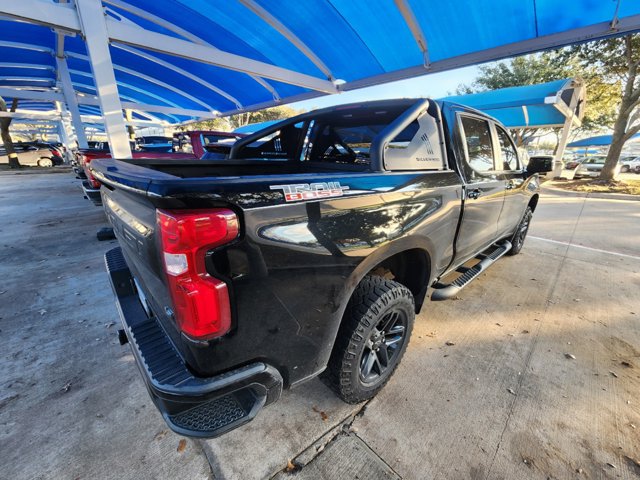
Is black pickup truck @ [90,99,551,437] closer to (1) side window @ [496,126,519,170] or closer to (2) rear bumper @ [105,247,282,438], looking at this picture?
(2) rear bumper @ [105,247,282,438]

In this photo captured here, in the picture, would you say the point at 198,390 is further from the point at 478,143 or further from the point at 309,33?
the point at 309,33

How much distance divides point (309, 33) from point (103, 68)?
4.21 m

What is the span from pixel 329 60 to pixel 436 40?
275 cm

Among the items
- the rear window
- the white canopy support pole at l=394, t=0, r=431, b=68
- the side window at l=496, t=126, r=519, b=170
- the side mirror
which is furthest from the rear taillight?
the white canopy support pole at l=394, t=0, r=431, b=68

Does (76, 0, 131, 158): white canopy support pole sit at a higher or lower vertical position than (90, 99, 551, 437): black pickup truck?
higher

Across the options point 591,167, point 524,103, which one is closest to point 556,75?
point 591,167

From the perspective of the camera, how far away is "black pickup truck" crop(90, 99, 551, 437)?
3.61ft

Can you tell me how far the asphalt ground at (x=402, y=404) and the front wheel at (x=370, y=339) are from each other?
0.65 feet

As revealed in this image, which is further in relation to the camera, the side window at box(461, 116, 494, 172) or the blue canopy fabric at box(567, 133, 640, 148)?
the blue canopy fabric at box(567, 133, 640, 148)

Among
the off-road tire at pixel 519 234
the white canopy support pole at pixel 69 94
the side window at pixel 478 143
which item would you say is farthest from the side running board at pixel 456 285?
the white canopy support pole at pixel 69 94

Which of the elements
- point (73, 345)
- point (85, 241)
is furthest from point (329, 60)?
point (73, 345)

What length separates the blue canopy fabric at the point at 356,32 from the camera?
16.0 feet

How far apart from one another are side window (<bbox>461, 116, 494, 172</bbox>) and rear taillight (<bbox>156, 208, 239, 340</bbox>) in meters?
2.22

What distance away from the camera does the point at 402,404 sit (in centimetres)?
199
